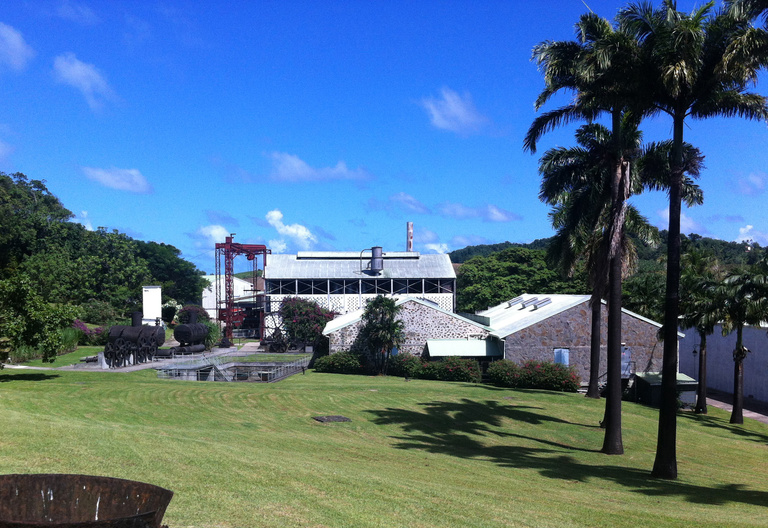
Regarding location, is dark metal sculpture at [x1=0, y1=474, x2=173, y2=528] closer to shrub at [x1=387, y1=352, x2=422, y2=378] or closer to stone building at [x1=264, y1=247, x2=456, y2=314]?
shrub at [x1=387, y1=352, x2=422, y2=378]

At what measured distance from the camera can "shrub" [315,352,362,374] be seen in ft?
133

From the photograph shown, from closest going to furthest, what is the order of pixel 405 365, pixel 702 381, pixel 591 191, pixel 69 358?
pixel 591 191 → pixel 702 381 → pixel 405 365 → pixel 69 358

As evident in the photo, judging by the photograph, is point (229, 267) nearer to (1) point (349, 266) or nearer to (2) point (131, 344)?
(1) point (349, 266)

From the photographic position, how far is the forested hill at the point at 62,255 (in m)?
63.3

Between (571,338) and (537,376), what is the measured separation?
12.7 ft

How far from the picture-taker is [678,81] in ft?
50.4

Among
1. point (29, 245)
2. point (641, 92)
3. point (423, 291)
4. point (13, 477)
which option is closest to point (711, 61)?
point (641, 92)

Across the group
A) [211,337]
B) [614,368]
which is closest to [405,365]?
[614,368]

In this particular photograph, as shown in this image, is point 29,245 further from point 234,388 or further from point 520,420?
point 520,420

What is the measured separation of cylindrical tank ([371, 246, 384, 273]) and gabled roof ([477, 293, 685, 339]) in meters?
22.8

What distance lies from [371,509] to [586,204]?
17065mm

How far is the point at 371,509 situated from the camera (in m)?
9.28

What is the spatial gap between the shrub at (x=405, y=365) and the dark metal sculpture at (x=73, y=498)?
33.5m

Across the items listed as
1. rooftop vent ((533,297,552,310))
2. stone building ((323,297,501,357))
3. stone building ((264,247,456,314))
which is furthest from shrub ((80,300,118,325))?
rooftop vent ((533,297,552,310))
